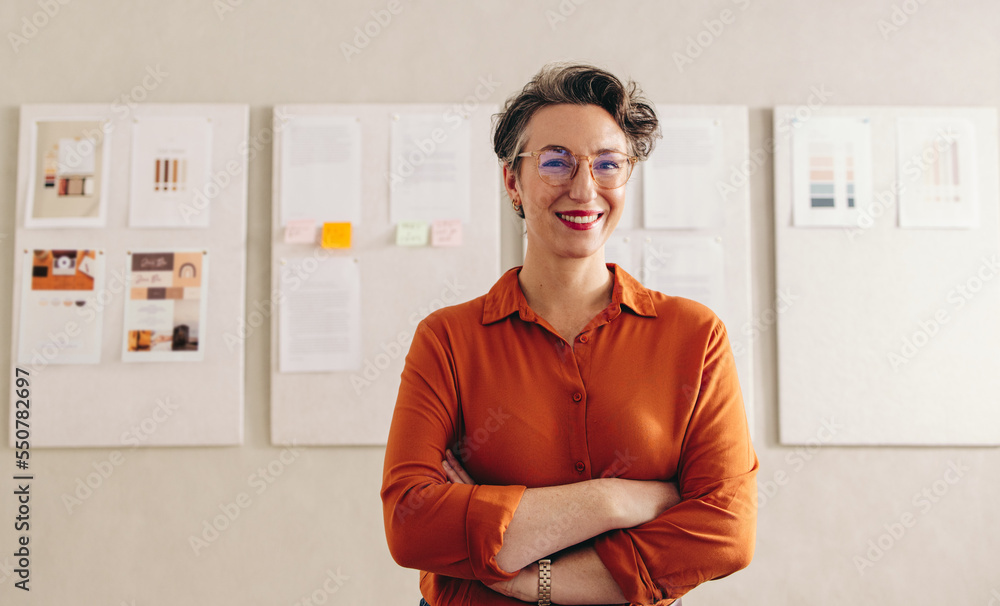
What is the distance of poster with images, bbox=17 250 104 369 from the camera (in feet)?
6.97

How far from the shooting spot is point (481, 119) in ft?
7.09

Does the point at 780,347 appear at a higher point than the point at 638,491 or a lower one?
higher

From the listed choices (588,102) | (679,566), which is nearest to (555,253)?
(588,102)

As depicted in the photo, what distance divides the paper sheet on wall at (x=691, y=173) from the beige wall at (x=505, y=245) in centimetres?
12

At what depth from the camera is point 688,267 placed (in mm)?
2137

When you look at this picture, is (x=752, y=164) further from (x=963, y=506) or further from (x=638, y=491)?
(x=638, y=491)

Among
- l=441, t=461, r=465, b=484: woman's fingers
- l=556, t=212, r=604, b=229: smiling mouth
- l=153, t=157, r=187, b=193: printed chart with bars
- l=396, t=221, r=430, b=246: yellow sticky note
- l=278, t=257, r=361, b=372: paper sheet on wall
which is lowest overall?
l=441, t=461, r=465, b=484: woman's fingers

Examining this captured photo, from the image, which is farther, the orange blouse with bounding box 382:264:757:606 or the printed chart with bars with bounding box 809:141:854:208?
the printed chart with bars with bounding box 809:141:854:208

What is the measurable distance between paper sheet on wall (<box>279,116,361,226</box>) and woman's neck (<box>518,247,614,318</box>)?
3.71ft

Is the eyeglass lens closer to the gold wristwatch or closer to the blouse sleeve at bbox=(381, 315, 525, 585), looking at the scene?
the blouse sleeve at bbox=(381, 315, 525, 585)

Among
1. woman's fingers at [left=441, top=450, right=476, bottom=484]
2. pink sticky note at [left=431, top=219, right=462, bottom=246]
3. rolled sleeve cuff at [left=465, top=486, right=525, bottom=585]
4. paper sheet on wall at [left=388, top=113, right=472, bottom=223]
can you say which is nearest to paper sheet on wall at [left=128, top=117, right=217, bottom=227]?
paper sheet on wall at [left=388, top=113, right=472, bottom=223]

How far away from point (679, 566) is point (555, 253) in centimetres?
56

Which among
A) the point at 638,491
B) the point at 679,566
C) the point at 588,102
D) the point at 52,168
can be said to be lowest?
the point at 679,566

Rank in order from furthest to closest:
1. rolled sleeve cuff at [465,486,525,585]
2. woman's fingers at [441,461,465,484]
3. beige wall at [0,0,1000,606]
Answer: beige wall at [0,0,1000,606]
woman's fingers at [441,461,465,484]
rolled sleeve cuff at [465,486,525,585]
